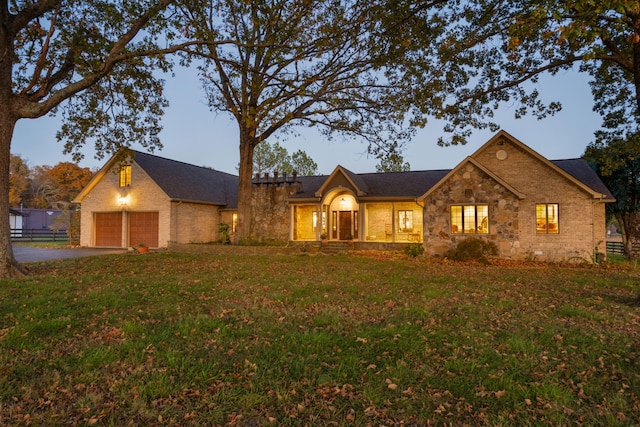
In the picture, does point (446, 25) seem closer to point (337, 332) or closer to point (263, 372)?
point (337, 332)

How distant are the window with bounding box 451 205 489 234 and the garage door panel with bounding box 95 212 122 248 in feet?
67.3

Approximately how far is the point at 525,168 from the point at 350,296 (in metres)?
13.9

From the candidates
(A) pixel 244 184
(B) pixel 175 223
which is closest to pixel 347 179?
(A) pixel 244 184

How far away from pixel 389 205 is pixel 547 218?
8.48m

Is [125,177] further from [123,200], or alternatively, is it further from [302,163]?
[302,163]

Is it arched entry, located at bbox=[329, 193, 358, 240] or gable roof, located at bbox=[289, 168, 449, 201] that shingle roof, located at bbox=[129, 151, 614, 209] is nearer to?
gable roof, located at bbox=[289, 168, 449, 201]

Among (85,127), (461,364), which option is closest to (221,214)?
(85,127)

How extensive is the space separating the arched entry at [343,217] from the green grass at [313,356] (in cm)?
1453

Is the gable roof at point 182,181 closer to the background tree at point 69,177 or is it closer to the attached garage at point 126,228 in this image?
the attached garage at point 126,228

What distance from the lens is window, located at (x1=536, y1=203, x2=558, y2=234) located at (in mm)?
17016

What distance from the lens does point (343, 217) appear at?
23.7 meters

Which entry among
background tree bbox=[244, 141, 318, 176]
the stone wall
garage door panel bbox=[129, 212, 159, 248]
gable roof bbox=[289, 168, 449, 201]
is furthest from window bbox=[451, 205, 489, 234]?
background tree bbox=[244, 141, 318, 176]

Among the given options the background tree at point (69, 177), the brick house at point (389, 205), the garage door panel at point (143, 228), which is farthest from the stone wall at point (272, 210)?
the background tree at point (69, 177)

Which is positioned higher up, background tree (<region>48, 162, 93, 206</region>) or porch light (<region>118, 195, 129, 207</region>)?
background tree (<region>48, 162, 93, 206</region>)
